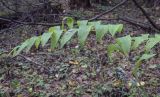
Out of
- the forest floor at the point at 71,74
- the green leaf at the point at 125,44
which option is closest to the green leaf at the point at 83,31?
the green leaf at the point at 125,44

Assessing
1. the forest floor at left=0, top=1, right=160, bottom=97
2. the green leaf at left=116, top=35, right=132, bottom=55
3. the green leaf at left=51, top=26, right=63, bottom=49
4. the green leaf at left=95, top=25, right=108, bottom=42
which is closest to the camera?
the green leaf at left=116, top=35, right=132, bottom=55

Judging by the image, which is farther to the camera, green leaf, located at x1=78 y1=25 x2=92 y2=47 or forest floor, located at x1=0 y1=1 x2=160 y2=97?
forest floor, located at x1=0 y1=1 x2=160 y2=97

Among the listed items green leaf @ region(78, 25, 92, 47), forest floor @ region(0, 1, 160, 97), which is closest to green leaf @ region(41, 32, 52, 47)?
green leaf @ region(78, 25, 92, 47)

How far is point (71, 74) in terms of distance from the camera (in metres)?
6.40

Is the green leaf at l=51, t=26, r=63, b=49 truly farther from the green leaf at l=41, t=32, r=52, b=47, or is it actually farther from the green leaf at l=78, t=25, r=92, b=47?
the green leaf at l=78, t=25, r=92, b=47

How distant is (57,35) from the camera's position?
1809 mm

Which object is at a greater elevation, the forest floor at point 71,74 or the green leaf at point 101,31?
the green leaf at point 101,31

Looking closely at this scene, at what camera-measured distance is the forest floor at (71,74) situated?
5.63 m

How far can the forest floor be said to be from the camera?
563cm

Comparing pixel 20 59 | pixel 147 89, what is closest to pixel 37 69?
pixel 20 59

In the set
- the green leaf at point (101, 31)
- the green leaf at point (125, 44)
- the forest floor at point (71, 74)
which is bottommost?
the forest floor at point (71, 74)

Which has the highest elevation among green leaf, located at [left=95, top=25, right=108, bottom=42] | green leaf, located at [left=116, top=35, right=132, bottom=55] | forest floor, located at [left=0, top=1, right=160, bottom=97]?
green leaf, located at [left=95, top=25, right=108, bottom=42]

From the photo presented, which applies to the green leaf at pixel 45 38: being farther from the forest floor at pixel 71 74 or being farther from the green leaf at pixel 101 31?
the forest floor at pixel 71 74

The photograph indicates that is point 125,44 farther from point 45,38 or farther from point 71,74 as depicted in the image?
point 71,74
